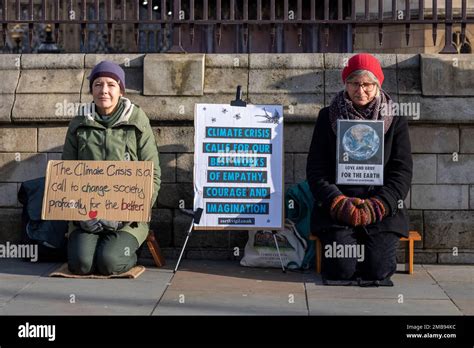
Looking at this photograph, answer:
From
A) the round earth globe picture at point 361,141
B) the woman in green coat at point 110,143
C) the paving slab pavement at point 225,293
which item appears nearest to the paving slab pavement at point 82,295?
the paving slab pavement at point 225,293

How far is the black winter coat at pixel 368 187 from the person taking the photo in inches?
298

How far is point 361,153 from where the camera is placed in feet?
25.1

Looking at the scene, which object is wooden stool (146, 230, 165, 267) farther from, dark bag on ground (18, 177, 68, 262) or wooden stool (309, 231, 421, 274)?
wooden stool (309, 231, 421, 274)

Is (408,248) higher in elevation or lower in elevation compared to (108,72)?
lower

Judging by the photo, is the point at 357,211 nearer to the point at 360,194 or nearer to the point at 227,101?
the point at 360,194

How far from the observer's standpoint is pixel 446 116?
8359 millimetres

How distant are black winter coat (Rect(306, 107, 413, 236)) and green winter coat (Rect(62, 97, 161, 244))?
1.33 m

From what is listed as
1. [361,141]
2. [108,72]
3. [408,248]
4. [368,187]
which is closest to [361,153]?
[361,141]

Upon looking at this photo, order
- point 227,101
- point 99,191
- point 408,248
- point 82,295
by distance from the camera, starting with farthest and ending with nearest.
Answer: point 227,101, point 408,248, point 99,191, point 82,295

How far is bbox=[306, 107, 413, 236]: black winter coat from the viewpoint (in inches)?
298

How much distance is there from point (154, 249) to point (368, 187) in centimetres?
186

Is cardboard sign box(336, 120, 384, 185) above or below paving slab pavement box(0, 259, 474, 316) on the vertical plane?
above

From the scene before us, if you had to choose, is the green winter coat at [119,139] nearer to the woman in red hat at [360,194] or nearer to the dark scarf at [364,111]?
the woman in red hat at [360,194]

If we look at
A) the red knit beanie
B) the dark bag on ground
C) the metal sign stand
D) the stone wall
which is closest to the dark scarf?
the red knit beanie
